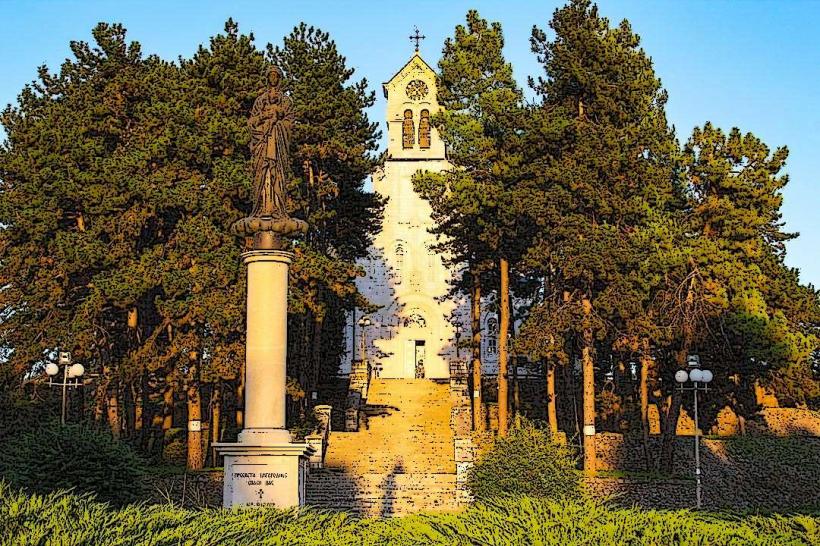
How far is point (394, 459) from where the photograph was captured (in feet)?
106

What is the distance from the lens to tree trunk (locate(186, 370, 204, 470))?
28828 millimetres

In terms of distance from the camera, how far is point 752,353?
31.1 m

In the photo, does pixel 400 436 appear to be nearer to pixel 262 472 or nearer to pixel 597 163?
pixel 597 163

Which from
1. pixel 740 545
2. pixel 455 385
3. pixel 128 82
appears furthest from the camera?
pixel 455 385

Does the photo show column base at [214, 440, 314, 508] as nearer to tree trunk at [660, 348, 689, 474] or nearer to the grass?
the grass

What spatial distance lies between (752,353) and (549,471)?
11994 mm

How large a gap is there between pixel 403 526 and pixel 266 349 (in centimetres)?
544

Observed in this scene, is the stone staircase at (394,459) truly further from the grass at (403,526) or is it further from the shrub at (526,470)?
the grass at (403,526)

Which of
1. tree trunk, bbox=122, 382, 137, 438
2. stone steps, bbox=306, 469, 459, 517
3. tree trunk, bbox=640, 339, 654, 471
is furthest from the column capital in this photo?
tree trunk, bbox=122, 382, 137, 438

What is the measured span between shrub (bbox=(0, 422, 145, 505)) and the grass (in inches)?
256

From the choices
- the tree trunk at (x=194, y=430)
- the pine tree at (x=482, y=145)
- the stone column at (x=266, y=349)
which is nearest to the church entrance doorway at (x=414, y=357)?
the pine tree at (x=482, y=145)

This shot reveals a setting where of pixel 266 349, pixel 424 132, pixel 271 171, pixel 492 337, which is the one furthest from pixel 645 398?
pixel 424 132

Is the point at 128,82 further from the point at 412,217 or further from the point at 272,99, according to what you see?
the point at 412,217

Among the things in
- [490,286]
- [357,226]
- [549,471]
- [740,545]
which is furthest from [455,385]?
[740,545]
